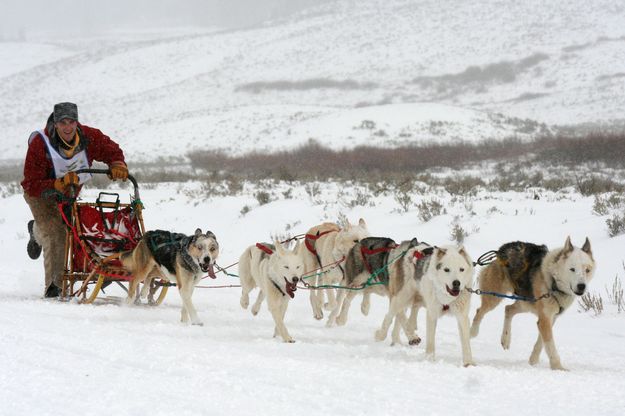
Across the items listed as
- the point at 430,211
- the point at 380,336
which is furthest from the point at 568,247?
the point at 430,211

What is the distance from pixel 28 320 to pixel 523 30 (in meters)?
53.0

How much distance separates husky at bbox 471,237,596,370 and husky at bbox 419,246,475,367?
563mm

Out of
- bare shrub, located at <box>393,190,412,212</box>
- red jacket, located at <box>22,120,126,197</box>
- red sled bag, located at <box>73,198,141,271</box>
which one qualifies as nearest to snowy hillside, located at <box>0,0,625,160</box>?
bare shrub, located at <box>393,190,412,212</box>

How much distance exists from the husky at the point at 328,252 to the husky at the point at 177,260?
33.8 inches

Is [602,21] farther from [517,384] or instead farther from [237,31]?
[517,384]

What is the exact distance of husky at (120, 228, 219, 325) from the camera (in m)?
5.41

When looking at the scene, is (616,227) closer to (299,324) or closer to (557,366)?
(557,366)

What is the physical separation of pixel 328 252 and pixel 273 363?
2411 millimetres

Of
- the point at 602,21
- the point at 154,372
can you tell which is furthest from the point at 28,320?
the point at 602,21

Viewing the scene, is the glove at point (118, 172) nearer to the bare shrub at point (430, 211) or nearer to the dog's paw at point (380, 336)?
the dog's paw at point (380, 336)

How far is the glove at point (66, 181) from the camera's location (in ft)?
19.0

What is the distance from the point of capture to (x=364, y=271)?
5.60 meters

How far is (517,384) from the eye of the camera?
3.61 metres

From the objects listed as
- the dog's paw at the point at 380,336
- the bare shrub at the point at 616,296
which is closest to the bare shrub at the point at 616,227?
the bare shrub at the point at 616,296
